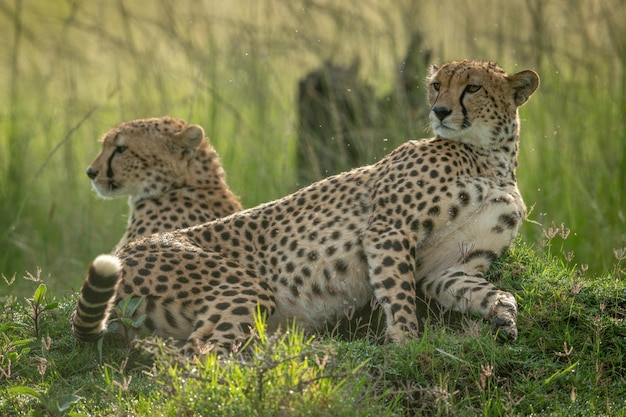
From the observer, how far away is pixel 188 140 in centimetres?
546

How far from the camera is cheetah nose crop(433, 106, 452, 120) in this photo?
4.30 m

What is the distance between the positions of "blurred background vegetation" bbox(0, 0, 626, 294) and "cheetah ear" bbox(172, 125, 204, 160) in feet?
2.59

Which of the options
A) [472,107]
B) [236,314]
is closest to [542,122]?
[472,107]

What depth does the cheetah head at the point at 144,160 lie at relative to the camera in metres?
5.43

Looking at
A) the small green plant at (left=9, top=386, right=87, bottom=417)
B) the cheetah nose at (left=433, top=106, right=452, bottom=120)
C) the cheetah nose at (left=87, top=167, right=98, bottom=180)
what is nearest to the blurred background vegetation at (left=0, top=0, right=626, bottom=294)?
the cheetah nose at (left=87, top=167, right=98, bottom=180)

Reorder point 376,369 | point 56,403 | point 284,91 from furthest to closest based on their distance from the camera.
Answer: point 284,91 < point 376,369 < point 56,403

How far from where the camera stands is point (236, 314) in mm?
4016

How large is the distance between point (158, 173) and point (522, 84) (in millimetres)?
1988

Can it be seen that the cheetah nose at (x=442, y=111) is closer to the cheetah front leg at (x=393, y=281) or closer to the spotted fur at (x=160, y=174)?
the cheetah front leg at (x=393, y=281)

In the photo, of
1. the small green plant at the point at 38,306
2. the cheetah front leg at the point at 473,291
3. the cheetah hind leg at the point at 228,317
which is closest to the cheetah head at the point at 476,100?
the cheetah front leg at the point at 473,291

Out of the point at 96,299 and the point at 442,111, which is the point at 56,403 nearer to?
the point at 96,299

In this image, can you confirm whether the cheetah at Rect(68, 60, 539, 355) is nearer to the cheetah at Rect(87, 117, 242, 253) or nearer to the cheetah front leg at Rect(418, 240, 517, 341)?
the cheetah front leg at Rect(418, 240, 517, 341)

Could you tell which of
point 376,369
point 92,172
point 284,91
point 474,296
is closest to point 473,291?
point 474,296

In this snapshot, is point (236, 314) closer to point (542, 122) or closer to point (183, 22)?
point (542, 122)
